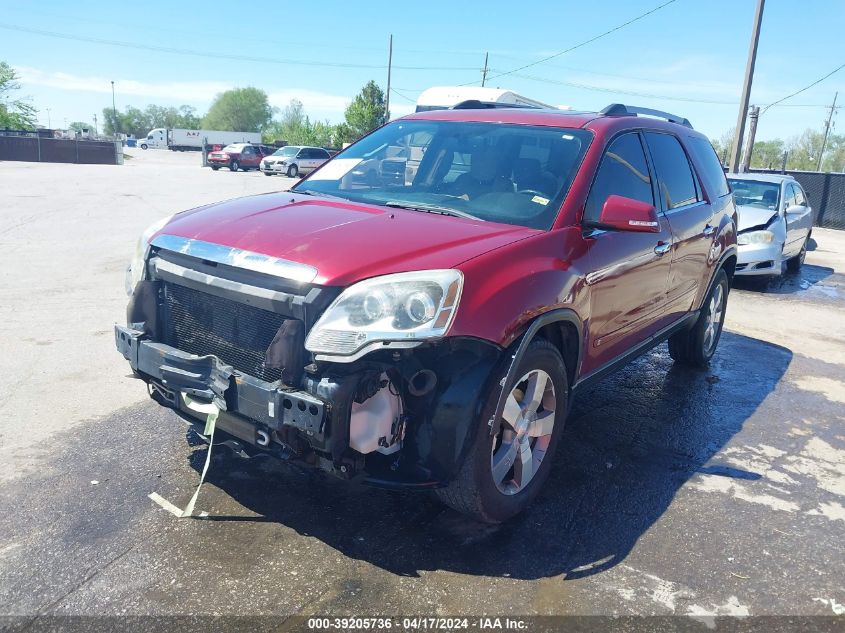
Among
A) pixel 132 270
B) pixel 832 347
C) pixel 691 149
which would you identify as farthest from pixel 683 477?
pixel 832 347

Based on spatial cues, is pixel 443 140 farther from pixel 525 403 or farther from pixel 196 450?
pixel 196 450

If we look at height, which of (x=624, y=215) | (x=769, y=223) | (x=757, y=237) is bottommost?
(x=757, y=237)

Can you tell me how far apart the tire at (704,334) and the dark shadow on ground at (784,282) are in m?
5.01

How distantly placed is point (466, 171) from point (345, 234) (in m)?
1.19

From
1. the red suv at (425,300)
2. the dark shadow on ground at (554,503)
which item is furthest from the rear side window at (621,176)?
the dark shadow on ground at (554,503)

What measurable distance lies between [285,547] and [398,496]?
710mm

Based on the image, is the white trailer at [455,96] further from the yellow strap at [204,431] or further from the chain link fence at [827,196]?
the yellow strap at [204,431]

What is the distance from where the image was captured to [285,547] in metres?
3.07

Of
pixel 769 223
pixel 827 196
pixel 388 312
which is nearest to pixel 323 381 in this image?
pixel 388 312

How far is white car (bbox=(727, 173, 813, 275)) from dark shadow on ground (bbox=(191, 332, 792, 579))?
19.1 feet

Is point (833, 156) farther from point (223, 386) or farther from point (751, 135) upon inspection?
point (223, 386)

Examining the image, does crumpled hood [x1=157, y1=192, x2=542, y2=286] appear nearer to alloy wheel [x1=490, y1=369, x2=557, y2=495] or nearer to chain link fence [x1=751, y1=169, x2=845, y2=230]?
alloy wheel [x1=490, y1=369, x2=557, y2=495]

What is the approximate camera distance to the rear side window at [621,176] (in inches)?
149

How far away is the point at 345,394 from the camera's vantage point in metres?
2.65
